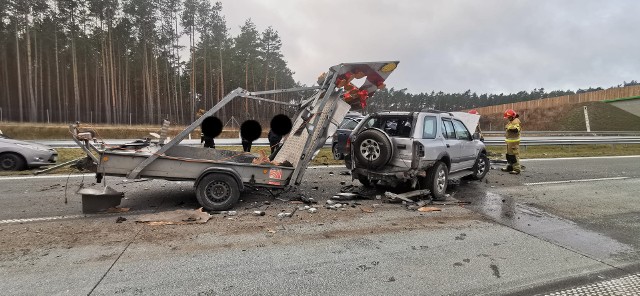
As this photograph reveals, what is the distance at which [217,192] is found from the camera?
549 centimetres

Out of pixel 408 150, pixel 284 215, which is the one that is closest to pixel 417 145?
pixel 408 150

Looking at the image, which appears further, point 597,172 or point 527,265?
point 597,172

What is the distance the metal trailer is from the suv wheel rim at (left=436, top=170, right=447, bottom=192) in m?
2.06

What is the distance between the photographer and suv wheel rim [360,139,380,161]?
623 cm

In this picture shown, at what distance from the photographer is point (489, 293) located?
297 centimetres

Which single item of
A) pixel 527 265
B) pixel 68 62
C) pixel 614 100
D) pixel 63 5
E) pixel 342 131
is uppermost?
pixel 63 5

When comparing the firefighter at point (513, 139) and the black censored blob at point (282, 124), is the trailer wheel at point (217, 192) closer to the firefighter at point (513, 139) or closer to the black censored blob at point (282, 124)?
the black censored blob at point (282, 124)

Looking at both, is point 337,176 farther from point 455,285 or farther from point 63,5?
point 63,5

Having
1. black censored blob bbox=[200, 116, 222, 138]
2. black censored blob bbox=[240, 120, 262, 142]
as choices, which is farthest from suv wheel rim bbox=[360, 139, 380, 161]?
black censored blob bbox=[240, 120, 262, 142]

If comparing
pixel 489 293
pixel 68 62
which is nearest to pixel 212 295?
pixel 489 293

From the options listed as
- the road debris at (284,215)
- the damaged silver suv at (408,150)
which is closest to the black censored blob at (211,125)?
the road debris at (284,215)

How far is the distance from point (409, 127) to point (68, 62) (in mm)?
39720

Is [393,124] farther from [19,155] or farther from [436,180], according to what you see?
→ [19,155]

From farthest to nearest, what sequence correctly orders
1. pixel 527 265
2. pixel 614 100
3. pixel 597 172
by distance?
pixel 614 100
pixel 597 172
pixel 527 265
